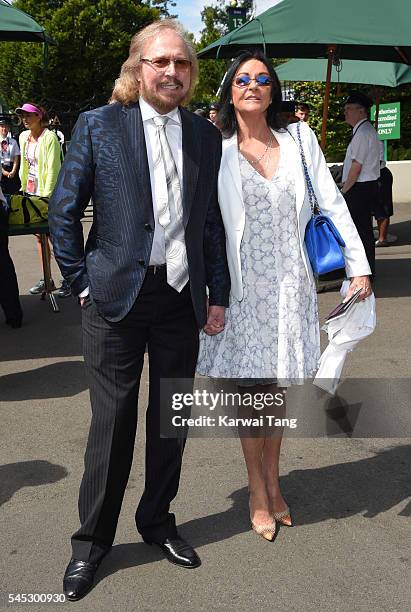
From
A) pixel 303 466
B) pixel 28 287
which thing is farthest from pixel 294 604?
pixel 28 287

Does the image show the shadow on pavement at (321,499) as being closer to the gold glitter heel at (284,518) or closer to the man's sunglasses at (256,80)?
the gold glitter heel at (284,518)

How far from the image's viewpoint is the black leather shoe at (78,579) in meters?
3.11

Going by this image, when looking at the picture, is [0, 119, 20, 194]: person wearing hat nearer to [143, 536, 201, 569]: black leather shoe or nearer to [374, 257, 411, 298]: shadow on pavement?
[374, 257, 411, 298]: shadow on pavement

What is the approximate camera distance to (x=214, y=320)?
10.9ft

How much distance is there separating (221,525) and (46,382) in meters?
2.57

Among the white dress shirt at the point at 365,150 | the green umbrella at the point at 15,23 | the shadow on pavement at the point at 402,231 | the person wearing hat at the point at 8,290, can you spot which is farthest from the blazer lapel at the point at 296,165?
the shadow on pavement at the point at 402,231

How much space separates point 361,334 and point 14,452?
2.11 meters

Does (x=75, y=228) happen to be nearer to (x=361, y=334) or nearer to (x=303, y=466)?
(x=361, y=334)

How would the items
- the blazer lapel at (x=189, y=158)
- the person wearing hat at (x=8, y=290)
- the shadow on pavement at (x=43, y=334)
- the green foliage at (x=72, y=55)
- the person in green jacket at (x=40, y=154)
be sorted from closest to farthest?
the blazer lapel at (x=189, y=158), the shadow on pavement at (x=43, y=334), the person wearing hat at (x=8, y=290), the person in green jacket at (x=40, y=154), the green foliage at (x=72, y=55)

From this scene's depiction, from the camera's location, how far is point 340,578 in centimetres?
321

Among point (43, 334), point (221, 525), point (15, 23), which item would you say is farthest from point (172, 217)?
point (15, 23)

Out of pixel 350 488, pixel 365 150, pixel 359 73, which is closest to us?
pixel 350 488

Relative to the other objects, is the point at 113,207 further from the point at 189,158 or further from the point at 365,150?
the point at 365,150

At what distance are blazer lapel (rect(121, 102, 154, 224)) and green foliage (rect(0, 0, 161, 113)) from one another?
38.7 m
